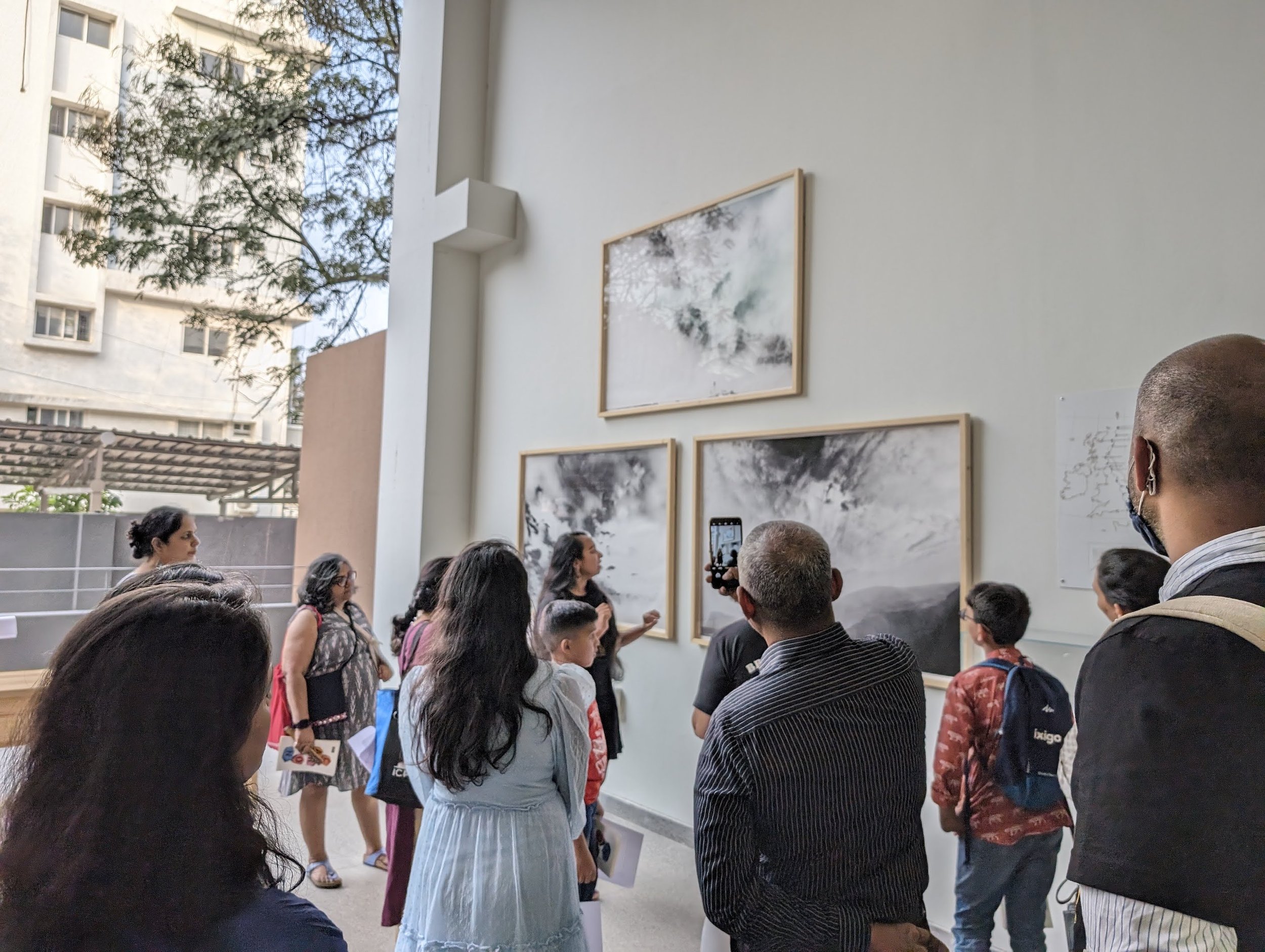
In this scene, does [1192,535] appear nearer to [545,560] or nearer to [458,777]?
[458,777]

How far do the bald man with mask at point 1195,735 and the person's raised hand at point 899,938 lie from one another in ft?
2.46

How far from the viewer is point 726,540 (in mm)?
4125

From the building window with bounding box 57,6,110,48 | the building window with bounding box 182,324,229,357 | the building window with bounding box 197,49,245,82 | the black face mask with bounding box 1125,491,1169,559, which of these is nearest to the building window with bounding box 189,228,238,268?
the building window with bounding box 197,49,245,82

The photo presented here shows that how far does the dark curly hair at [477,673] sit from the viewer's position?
2.03 m

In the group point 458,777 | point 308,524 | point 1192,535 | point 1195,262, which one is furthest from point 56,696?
point 308,524

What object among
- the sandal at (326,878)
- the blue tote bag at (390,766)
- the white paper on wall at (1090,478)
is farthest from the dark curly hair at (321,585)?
the white paper on wall at (1090,478)

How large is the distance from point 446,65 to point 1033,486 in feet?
18.2

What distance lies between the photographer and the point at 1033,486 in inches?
128

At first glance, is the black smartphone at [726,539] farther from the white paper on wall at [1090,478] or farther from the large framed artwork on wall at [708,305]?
the white paper on wall at [1090,478]

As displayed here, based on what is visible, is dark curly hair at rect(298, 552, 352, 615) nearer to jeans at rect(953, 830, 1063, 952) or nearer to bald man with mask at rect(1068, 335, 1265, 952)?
jeans at rect(953, 830, 1063, 952)

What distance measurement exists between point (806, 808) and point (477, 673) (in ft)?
2.96

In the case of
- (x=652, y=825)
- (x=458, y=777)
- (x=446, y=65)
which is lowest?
(x=652, y=825)

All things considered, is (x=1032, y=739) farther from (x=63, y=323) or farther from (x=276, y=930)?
(x=63, y=323)

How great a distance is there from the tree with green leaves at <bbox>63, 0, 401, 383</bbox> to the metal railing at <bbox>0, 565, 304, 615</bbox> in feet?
12.5
